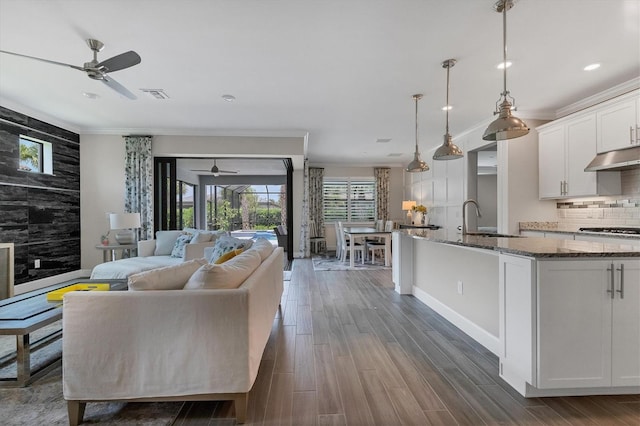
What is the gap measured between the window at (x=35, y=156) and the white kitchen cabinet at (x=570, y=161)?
793 cm

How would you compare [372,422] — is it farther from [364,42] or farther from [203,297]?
[364,42]

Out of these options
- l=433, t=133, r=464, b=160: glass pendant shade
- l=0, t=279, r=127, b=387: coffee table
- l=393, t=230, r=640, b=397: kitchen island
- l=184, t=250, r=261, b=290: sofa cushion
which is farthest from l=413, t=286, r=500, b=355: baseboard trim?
l=0, t=279, r=127, b=387: coffee table

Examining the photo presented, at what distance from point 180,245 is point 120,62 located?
2.95m

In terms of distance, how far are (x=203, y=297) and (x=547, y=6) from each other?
3.20 m

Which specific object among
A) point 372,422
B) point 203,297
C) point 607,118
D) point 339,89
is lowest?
point 372,422

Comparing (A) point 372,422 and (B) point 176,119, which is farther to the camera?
(B) point 176,119

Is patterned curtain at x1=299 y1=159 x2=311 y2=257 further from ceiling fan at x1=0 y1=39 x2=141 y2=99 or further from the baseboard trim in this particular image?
ceiling fan at x1=0 y1=39 x2=141 y2=99

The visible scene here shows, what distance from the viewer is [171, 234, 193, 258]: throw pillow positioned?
4.87 metres

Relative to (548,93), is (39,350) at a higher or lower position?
lower

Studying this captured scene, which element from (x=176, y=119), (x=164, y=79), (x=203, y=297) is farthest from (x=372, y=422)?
(x=176, y=119)

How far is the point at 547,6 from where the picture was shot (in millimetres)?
2357

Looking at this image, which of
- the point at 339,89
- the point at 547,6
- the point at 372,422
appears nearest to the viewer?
the point at 372,422

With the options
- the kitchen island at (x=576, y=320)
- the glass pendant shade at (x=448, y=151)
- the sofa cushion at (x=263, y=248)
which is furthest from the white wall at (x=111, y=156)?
the kitchen island at (x=576, y=320)

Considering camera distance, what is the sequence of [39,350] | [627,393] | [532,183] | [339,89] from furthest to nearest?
[532,183] → [339,89] → [39,350] → [627,393]
